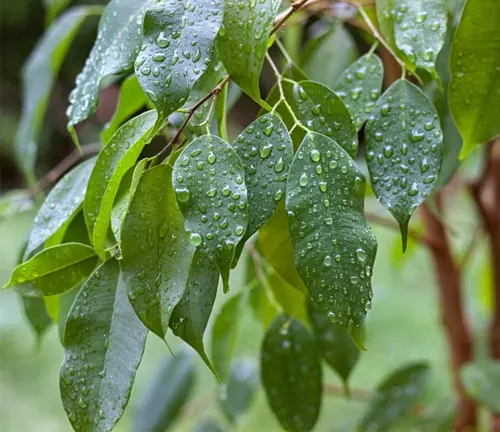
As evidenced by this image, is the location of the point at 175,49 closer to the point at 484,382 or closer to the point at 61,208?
the point at 61,208

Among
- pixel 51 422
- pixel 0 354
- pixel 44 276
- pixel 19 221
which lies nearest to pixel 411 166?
pixel 44 276

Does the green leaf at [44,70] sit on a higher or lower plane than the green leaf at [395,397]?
higher

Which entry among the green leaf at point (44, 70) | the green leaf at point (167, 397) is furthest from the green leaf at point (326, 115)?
the green leaf at point (167, 397)

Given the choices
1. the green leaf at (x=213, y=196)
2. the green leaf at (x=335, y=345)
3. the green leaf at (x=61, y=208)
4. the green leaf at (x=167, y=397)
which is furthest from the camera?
the green leaf at (x=167, y=397)

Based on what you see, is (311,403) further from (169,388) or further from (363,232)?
(169,388)

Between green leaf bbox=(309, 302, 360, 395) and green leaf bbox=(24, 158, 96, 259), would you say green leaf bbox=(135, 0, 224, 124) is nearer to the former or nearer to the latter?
green leaf bbox=(24, 158, 96, 259)

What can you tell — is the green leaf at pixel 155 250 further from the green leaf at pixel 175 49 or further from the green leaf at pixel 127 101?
the green leaf at pixel 127 101
